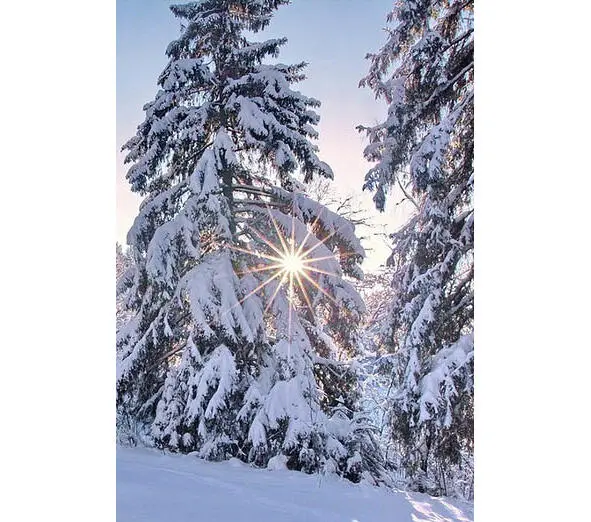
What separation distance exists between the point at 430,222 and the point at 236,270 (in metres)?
1.17

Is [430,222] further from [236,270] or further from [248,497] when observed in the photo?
[248,497]

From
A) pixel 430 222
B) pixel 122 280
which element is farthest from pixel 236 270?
pixel 430 222

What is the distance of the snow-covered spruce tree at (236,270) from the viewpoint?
4.39 meters

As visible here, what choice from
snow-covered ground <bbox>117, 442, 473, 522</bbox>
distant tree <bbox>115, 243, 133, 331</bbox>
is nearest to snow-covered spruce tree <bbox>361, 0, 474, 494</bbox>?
snow-covered ground <bbox>117, 442, 473, 522</bbox>

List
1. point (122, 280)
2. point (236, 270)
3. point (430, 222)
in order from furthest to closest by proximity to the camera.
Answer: point (122, 280)
point (236, 270)
point (430, 222)

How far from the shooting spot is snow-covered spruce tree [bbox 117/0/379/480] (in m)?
4.39

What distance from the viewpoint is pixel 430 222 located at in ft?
13.9

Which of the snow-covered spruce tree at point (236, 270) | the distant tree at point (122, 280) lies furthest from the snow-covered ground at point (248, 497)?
the distant tree at point (122, 280)

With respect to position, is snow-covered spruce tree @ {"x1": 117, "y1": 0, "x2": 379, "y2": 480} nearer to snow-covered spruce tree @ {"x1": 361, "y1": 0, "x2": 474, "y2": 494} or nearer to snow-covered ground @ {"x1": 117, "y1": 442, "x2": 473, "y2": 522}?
snow-covered ground @ {"x1": 117, "y1": 442, "x2": 473, "y2": 522}

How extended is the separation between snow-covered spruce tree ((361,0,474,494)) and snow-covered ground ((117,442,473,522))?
17 centimetres

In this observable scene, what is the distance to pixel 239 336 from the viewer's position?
182 inches
